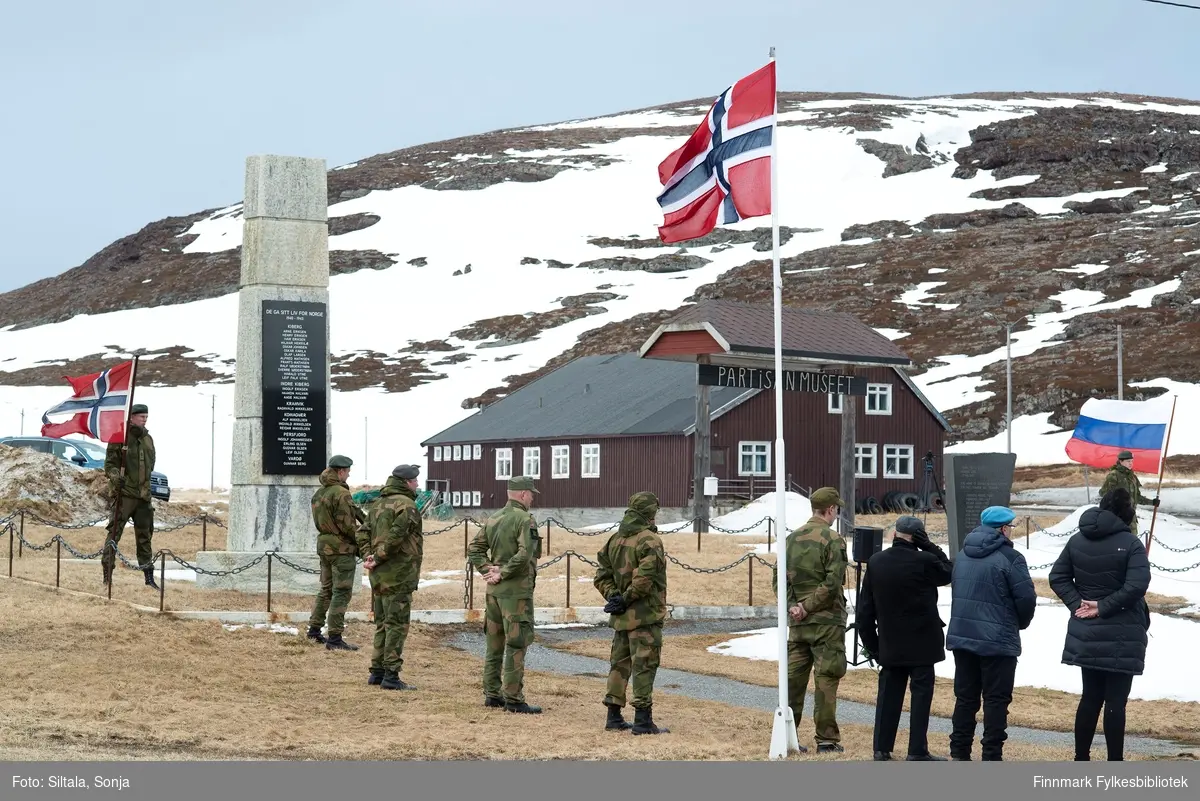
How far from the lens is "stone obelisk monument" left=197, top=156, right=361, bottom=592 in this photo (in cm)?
2069

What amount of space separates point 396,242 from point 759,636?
14338 centimetres

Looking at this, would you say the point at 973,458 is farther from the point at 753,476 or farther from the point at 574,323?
the point at 574,323

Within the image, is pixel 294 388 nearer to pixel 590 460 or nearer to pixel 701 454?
pixel 701 454

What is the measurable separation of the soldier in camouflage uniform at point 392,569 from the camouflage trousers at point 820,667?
400 centimetres

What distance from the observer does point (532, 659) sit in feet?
55.9

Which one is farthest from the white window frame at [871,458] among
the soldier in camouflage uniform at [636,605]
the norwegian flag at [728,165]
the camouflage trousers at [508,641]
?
the soldier in camouflage uniform at [636,605]

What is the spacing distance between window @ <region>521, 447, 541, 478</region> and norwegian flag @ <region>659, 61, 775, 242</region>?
42659mm

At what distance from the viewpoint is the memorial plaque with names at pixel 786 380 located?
108ft

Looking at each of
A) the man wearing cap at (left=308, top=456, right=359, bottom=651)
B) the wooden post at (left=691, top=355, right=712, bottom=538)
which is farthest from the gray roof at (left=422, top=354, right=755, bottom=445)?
the man wearing cap at (left=308, top=456, right=359, bottom=651)

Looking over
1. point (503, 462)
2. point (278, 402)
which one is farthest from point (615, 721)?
point (503, 462)

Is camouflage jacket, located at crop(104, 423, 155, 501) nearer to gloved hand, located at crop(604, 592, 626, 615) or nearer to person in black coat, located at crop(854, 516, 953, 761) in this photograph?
gloved hand, located at crop(604, 592, 626, 615)

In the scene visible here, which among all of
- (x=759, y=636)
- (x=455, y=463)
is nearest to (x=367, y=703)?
(x=759, y=636)

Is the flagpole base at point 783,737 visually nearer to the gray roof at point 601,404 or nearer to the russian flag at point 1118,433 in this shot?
the russian flag at point 1118,433

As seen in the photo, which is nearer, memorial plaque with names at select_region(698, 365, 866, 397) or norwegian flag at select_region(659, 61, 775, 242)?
norwegian flag at select_region(659, 61, 775, 242)
